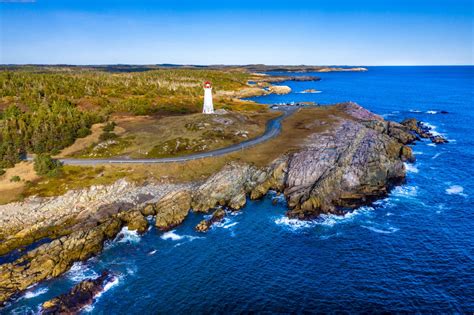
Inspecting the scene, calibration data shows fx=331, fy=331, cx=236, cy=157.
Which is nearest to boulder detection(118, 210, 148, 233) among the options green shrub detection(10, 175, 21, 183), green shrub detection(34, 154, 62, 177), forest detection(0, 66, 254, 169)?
green shrub detection(34, 154, 62, 177)

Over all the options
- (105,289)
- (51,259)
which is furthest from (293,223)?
(51,259)

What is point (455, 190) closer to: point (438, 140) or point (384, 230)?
point (384, 230)

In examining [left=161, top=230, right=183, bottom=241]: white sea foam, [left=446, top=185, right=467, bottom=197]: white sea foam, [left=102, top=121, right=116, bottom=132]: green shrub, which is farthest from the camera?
[left=102, top=121, right=116, bottom=132]: green shrub

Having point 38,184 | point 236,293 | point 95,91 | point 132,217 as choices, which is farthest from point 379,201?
point 95,91

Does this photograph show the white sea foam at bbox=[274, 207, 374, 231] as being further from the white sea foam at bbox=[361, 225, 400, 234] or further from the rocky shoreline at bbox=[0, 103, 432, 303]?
the white sea foam at bbox=[361, 225, 400, 234]

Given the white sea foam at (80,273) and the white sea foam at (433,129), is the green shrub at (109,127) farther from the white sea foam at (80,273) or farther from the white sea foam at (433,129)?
the white sea foam at (433,129)

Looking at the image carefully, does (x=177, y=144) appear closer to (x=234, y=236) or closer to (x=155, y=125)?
(x=155, y=125)
